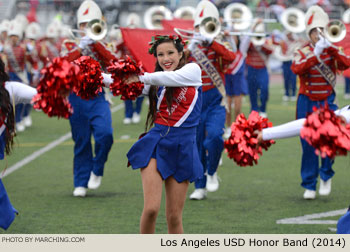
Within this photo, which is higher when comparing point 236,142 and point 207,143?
point 236,142

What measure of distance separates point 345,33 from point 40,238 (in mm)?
3590

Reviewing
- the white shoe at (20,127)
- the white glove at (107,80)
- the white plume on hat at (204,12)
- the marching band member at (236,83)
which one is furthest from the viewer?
the white shoe at (20,127)

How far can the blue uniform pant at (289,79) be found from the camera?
1727 centimetres

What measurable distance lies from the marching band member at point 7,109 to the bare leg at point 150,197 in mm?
767

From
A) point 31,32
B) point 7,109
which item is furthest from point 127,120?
point 7,109

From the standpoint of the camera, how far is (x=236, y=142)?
3.52 m

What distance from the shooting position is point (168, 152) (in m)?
4.43

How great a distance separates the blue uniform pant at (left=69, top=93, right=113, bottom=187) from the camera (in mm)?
6863

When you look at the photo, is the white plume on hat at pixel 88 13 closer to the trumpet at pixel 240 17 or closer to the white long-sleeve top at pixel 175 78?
the white long-sleeve top at pixel 175 78

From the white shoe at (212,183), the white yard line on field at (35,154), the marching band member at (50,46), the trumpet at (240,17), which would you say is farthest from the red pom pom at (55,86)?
the marching band member at (50,46)

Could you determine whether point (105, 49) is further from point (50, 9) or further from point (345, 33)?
point (50, 9)

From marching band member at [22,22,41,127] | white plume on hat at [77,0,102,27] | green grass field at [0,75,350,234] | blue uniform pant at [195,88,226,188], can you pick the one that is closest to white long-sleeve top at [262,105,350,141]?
green grass field at [0,75,350,234]

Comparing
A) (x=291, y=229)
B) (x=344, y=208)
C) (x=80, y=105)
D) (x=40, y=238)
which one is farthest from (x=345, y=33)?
(x=40, y=238)

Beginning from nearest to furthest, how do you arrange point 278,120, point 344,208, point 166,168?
point 166,168 → point 344,208 → point 278,120
